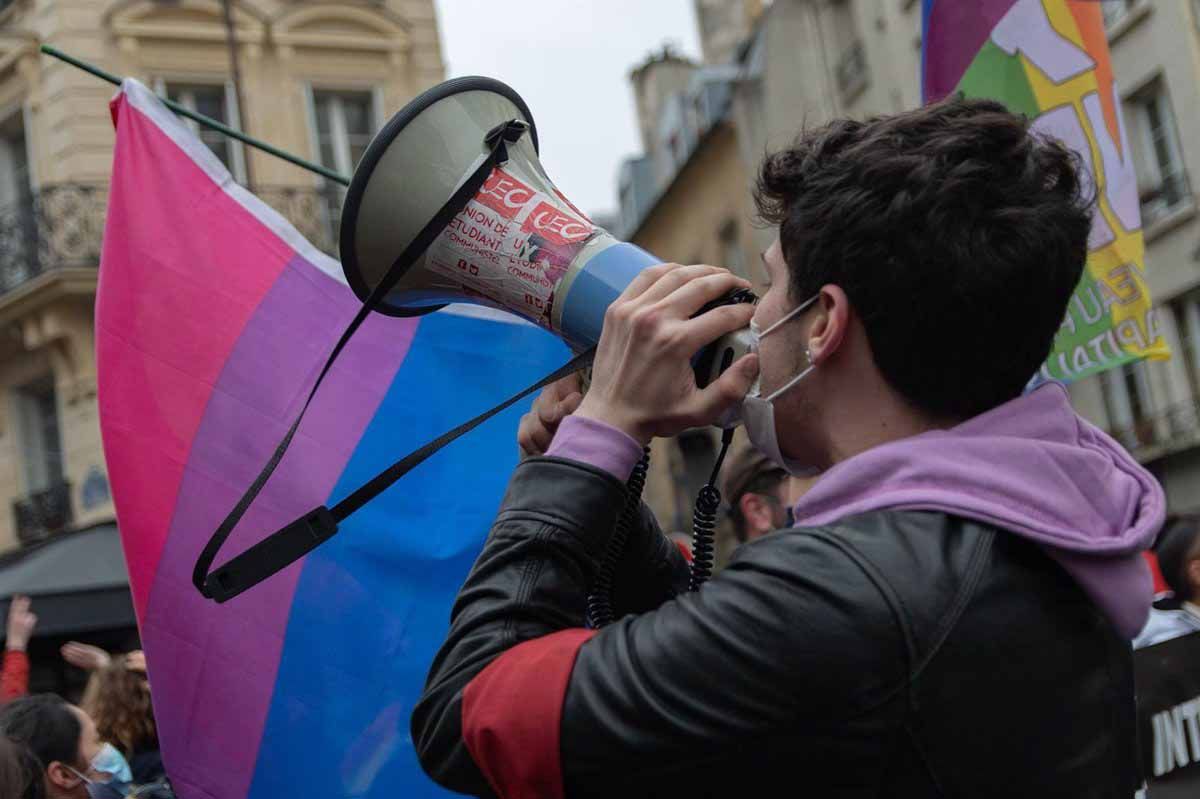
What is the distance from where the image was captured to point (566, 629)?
149 cm

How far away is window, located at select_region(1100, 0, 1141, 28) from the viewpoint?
57.9 ft

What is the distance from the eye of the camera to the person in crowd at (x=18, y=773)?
9.20 feet

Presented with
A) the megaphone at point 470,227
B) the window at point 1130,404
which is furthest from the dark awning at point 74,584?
the window at point 1130,404

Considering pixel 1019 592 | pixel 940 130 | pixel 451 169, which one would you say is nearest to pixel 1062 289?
pixel 940 130

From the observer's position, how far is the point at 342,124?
1658 centimetres

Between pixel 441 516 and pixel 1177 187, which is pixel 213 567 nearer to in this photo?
pixel 441 516

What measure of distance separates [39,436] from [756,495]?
1359 cm

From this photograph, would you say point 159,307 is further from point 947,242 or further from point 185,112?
point 947,242

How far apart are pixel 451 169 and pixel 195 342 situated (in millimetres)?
942

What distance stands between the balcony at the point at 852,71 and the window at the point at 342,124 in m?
8.51

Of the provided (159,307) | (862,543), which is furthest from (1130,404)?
(862,543)

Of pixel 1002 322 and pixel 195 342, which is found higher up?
pixel 195 342

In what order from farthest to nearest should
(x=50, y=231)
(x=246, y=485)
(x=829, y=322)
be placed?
(x=50, y=231), (x=246, y=485), (x=829, y=322)

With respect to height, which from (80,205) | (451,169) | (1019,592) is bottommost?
(1019,592)
